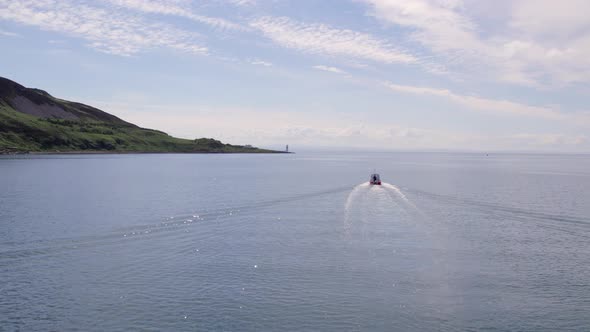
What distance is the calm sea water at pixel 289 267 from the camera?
32.3 metres

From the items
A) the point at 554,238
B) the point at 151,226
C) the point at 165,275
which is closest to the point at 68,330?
the point at 165,275

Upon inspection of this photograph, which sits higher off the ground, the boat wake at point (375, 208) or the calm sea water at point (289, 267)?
the boat wake at point (375, 208)

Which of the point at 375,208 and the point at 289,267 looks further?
the point at 375,208

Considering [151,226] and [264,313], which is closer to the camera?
[264,313]

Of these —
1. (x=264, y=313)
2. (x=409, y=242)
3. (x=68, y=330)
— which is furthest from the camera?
(x=409, y=242)

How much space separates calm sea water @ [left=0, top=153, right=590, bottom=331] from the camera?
1272 inches

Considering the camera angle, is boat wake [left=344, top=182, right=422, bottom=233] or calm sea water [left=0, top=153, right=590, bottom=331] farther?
boat wake [left=344, top=182, right=422, bottom=233]

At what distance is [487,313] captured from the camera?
3331cm

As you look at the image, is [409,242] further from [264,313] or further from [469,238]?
[264,313]

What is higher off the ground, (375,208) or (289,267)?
(375,208)

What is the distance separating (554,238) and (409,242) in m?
20.1

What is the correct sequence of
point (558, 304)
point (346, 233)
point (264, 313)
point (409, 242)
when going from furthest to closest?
1. point (346, 233)
2. point (409, 242)
3. point (558, 304)
4. point (264, 313)

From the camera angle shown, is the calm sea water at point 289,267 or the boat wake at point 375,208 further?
the boat wake at point 375,208

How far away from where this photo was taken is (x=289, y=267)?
44.9 m
